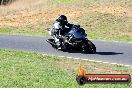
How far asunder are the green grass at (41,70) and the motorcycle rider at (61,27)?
2891mm

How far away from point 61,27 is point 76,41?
3.93ft

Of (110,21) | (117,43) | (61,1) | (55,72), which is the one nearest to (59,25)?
(117,43)

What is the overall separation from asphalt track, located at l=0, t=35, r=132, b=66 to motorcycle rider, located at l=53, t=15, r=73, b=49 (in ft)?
1.75

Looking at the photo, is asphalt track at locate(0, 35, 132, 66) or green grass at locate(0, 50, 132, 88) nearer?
green grass at locate(0, 50, 132, 88)

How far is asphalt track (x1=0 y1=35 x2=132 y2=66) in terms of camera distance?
19359 mm

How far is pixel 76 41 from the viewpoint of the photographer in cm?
2105

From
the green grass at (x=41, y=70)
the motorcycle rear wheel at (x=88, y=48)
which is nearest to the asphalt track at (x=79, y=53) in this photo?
the motorcycle rear wheel at (x=88, y=48)

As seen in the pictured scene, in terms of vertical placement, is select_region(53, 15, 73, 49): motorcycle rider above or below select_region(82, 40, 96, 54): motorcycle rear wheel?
above

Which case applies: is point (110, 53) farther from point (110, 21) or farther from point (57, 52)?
point (110, 21)

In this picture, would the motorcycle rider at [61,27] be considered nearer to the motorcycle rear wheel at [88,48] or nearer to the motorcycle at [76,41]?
the motorcycle at [76,41]

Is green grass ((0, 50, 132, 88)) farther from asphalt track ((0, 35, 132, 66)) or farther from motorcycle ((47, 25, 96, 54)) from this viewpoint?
motorcycle ((47, 25, 96, 54))

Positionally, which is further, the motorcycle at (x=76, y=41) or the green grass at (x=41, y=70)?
the motorcycle at (x=76, y=41)

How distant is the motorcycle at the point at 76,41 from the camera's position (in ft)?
67.8

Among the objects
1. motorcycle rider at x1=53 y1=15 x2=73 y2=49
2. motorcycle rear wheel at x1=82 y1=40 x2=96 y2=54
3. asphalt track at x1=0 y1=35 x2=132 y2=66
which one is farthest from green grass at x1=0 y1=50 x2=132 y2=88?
motorcycle rider at x1=53 y1=15 x2=73 y2=49
